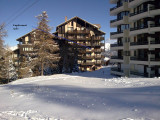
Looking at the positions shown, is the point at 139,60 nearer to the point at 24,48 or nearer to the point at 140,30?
the point at 140,30

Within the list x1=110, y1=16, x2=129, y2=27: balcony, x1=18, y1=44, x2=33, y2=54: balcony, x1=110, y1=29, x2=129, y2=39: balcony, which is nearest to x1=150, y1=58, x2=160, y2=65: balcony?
x1=110, y1=29, x2=129, y2=39: balcony

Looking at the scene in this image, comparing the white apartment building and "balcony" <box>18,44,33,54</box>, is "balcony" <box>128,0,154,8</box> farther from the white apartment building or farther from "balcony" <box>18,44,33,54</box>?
"balcony" <box>18,44,33,54</box>

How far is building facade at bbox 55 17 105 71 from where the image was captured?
141 feet

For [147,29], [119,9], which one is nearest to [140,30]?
[147,29]

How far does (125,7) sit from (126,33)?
5082 millimetres

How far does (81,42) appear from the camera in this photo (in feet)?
148

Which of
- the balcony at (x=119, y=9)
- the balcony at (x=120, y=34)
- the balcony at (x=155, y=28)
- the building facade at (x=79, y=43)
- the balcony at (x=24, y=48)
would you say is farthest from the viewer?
the balcony at (x=24, y=48)

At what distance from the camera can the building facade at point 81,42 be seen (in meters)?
42.9

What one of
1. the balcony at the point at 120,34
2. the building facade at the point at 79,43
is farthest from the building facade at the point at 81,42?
the balcony at the point at 120,34

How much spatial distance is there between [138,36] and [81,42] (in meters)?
22.4

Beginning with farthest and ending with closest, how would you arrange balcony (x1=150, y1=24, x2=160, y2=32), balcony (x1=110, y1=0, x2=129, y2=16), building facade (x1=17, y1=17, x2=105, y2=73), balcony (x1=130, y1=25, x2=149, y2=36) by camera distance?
building facade (x1=17, y1=17, x2=105, y2=73) → balcony (x1=110, y1=0, x2=129, y2=16) → balcony (x1=130, y1=25, x2=149, y2=36) → balcony (x1=150, y1=24, x2=160, y2=32)

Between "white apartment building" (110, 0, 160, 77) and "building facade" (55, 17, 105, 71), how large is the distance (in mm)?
13850

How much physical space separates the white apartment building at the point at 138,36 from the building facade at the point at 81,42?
1385 centimetres

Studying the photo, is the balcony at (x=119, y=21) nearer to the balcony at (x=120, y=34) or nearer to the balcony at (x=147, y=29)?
the balcony at (x=120, y=34)
